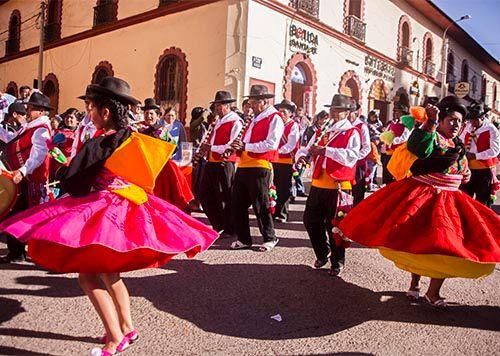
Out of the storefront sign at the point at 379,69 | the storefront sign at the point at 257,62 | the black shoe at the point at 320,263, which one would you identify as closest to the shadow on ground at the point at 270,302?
the black shoe at the point at 320,263

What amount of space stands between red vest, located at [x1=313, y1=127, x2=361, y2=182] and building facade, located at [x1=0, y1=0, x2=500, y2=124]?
958 centimetres

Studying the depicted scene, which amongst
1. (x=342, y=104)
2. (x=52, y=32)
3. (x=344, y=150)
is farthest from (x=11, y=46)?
(x=344, y=150)

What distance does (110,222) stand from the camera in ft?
9.77

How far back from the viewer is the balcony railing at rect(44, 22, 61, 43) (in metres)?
22.5

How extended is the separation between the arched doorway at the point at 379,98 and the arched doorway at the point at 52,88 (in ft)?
48.8

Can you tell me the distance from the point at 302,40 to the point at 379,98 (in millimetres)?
6726

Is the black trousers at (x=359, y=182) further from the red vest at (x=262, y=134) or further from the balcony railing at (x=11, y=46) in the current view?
the balcony railing at (x=11, y=46)

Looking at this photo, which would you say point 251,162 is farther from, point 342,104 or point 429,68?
point 429,68

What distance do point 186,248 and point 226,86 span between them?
1201cm

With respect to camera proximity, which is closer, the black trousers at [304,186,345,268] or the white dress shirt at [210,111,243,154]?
the black trousers at [304,186,345,268]

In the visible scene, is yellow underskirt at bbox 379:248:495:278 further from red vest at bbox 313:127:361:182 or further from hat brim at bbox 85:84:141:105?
hat brim at bbox 85:84:141:105

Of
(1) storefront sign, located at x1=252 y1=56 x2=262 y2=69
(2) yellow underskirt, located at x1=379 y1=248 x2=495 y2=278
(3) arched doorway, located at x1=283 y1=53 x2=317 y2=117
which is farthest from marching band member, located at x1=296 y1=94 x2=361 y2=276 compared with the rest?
(3) arched doorway, located at x1=283 y1=53 x2=317 y2=117

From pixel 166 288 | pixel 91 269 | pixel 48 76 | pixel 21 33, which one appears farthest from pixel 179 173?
pixel 21 33

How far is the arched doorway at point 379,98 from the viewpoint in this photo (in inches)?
822
